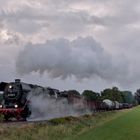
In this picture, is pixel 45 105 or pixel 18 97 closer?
pixel 18 97

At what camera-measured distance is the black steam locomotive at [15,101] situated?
128 feet

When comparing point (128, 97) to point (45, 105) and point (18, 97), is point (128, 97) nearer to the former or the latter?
point (45, 105)

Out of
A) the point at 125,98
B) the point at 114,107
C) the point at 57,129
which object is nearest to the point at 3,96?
the point at 57,129

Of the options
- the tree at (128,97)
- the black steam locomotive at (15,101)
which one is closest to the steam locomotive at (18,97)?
the black steam locomotive at (15,101)

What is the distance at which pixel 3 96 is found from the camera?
41.8 meters

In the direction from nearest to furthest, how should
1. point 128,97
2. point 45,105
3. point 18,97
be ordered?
point 18,97, point 45,105, point 128,97

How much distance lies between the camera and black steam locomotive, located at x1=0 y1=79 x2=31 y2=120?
39.0 meters

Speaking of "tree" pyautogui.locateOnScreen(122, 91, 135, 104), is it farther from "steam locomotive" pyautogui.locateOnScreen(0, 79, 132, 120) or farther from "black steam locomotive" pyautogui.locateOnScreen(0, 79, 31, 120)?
"black steam locomotive" pyautogui.locateOnScreen(0, 79, 31, 120)

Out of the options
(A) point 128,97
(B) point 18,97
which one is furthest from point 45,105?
(A) point 128,97

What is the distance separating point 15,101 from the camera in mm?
40875

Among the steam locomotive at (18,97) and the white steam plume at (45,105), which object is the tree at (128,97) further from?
the steam locomotive at (18,97)

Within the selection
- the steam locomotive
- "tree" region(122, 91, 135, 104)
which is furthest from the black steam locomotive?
"tree" region(122, 91, 135, 104)

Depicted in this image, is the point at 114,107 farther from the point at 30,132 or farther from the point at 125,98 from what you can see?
the point at 30,132

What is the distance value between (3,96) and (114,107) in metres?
41.9
